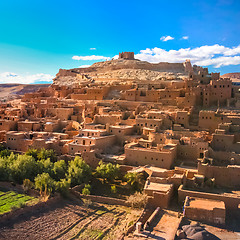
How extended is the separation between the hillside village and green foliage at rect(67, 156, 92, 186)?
1.20 metres

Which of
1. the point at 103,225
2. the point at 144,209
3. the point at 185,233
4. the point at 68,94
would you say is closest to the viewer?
the point at 185,233

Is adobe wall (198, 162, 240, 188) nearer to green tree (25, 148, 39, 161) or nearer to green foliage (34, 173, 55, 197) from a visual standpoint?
green foliage (34, 173, 55, 197)

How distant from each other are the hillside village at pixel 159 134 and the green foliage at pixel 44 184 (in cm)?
409

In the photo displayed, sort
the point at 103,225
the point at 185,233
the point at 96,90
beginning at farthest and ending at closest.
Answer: the point at 96,90 → the point at 103,225 → the point at 185,233

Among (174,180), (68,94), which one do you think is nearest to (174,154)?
(174,180)

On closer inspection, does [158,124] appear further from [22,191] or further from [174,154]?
[22,191]

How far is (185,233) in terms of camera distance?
14375 mm

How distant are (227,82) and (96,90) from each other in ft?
46.6

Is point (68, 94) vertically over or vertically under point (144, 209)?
over

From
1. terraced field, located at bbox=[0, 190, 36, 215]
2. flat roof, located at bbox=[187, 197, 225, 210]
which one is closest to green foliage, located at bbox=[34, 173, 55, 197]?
terraced field, located at bbox=[0, 190, 36, 215]

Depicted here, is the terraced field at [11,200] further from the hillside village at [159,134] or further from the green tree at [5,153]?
the green tree at [5,153]

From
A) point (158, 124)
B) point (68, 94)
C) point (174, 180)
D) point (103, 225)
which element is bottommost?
point (103, 225)

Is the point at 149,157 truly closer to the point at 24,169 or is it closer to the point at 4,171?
the point at 24,169

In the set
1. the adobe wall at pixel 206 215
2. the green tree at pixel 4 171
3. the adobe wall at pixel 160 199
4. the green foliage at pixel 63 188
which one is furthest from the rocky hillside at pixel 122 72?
the adobe wall at pixel 206 215
